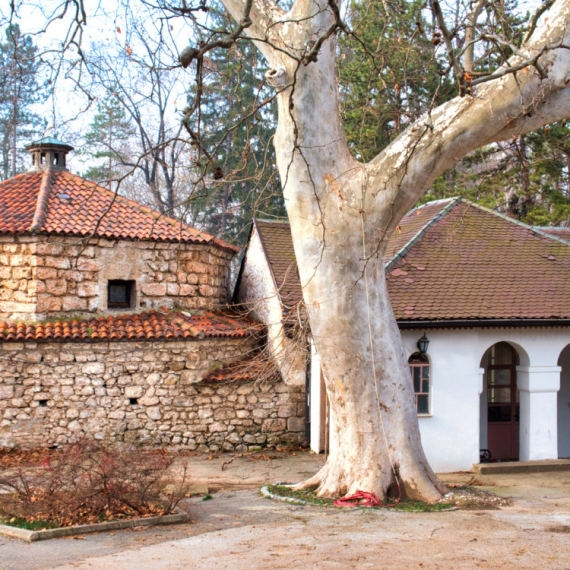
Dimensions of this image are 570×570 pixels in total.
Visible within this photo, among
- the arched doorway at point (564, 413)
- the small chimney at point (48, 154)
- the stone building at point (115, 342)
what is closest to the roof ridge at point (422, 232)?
the stone building at point (115, 342)

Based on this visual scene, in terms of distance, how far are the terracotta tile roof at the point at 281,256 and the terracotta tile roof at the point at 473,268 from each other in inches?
2.3

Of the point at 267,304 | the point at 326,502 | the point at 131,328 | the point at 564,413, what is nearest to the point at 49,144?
the point at 131,328

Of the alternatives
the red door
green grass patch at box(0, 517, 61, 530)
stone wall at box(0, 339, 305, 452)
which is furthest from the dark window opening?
the red door

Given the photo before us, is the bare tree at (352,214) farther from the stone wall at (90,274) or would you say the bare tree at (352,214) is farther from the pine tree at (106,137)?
the pine tree at (106,137)

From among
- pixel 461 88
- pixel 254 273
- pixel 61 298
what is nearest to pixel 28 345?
pixel 61 298

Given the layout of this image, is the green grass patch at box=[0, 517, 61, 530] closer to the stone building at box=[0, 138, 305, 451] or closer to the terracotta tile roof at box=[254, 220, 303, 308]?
the stone building at box=[0, 138, 305, 451]

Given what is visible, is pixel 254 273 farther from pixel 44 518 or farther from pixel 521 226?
pixel 44 518

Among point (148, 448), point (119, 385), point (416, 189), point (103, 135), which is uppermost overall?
point (103, 135)

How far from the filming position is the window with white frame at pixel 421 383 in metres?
13.1

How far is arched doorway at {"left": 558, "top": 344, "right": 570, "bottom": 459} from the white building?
22 mm

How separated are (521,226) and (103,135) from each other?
2083cm

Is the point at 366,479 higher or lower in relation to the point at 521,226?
lower

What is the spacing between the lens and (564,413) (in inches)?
596

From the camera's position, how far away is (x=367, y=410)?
8922 millimetres
